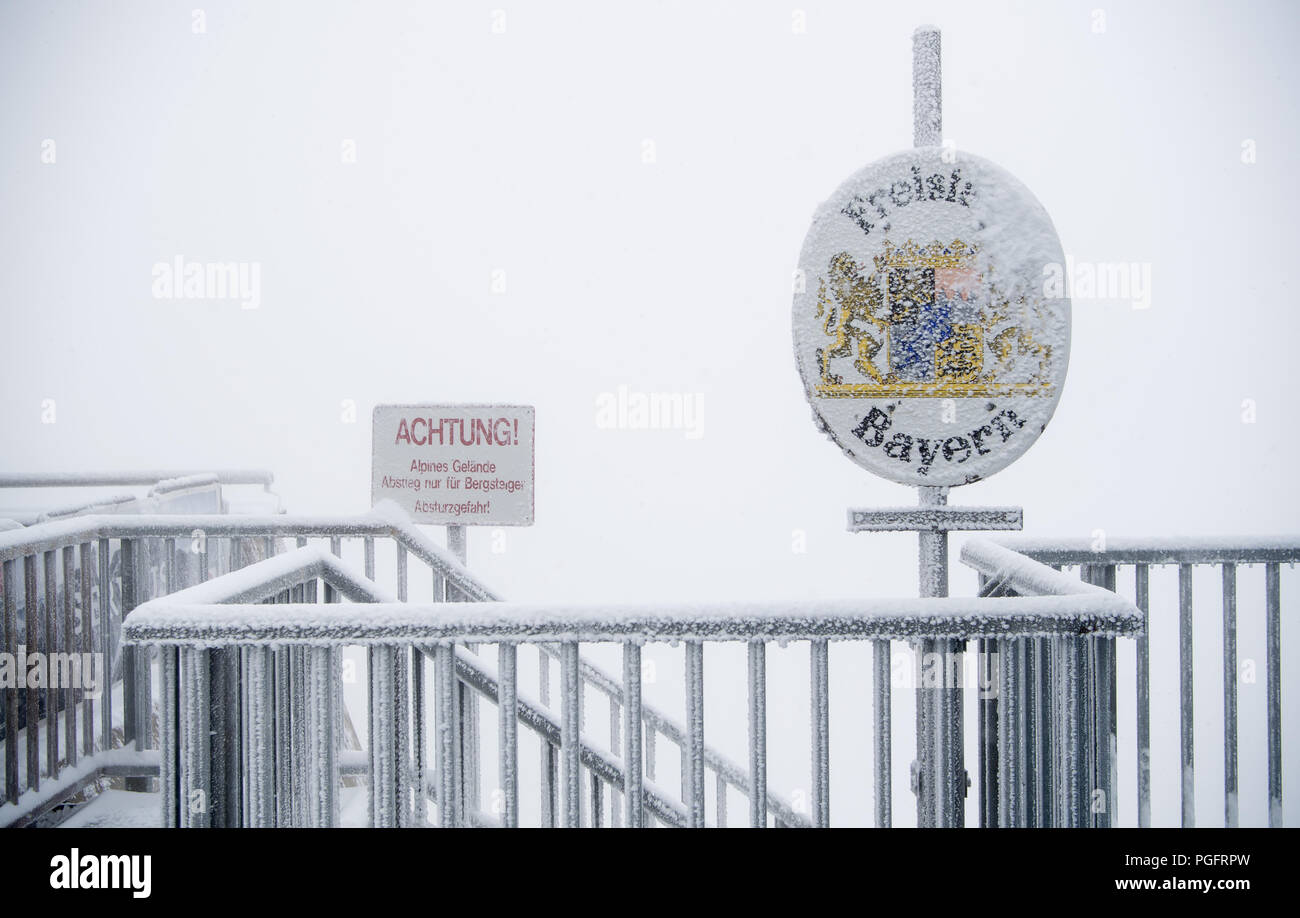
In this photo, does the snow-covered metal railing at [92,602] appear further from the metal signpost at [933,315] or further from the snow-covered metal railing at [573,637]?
the metal signpost at [933,315]

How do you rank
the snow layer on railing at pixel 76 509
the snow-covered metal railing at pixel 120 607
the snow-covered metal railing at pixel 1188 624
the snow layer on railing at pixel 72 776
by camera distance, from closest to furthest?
the snow-covered metal railing at pixel 1188 624 → the snow layer on railing at pixel 72 776 → the snow-covered metal railing at pixel 120 607 → the snow layer on railing at pixel 76 509

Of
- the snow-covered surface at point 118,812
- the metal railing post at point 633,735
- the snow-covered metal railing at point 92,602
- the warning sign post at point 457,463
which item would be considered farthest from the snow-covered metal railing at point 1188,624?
the snow-covered surface at point 118,812

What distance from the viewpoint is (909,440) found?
2.47m

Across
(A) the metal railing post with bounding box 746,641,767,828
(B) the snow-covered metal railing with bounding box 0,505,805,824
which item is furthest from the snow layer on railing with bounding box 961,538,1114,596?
(B) the snow-covered metal railing with bounding box 0,505,805,824

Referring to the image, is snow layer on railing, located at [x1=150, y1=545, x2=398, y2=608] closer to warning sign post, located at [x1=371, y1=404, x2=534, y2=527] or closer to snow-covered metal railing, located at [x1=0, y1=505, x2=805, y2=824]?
snow-covered metal railing, located at [x1=0, y1=505, x2=805, y2=824]

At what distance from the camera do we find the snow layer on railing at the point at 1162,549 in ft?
9.59

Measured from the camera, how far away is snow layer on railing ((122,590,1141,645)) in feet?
6.14

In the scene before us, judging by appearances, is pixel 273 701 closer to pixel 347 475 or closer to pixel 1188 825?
pixel 1188 825

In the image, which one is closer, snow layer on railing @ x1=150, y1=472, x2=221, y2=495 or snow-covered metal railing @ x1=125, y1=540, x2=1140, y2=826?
snow-covered metal railing @ x1=125, y1=540, x2=1140, y2=826

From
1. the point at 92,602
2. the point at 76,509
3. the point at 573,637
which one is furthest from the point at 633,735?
the point at 76,509

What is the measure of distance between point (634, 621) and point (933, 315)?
4.16 feet

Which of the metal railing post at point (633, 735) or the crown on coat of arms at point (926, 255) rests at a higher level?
the crown on coat of arms at point (926, 255)

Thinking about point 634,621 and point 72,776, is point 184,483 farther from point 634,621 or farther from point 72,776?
point 634,621
